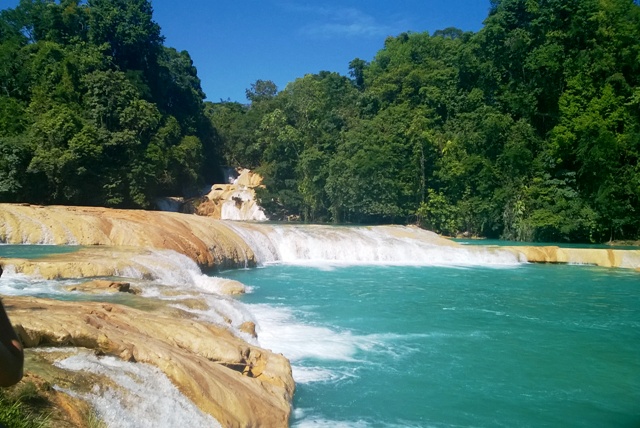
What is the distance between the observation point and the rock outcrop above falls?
1608cm

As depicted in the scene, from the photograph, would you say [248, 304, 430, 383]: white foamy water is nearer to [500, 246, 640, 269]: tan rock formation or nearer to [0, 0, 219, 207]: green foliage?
[500, 246, 640, 269]: tan rock formation

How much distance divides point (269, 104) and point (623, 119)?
27132mm

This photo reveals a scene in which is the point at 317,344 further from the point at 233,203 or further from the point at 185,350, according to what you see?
the point at 233,203

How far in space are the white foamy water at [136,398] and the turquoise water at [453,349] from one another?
1994 millimetres

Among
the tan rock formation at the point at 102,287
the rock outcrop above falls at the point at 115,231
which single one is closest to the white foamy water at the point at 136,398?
the tan rock formation at the point at 102,287

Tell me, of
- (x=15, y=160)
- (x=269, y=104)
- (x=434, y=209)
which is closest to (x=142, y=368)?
(x=15, y=160)

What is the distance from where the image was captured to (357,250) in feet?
76.7

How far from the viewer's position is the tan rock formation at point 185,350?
5340 mm

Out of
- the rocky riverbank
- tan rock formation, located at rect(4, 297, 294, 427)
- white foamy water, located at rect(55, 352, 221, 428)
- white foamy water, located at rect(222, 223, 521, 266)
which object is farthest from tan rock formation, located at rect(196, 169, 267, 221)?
white foamy water, located at rect(55, 352, 221, 428)

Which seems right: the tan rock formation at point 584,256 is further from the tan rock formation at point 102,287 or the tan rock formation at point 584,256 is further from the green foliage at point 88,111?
the green foliage at point 88,111

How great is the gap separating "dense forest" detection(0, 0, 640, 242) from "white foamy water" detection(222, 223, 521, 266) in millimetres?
8187

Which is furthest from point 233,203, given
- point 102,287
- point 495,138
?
point 102,287

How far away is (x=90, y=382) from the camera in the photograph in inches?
184

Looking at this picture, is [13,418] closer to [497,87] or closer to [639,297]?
[639,297]
